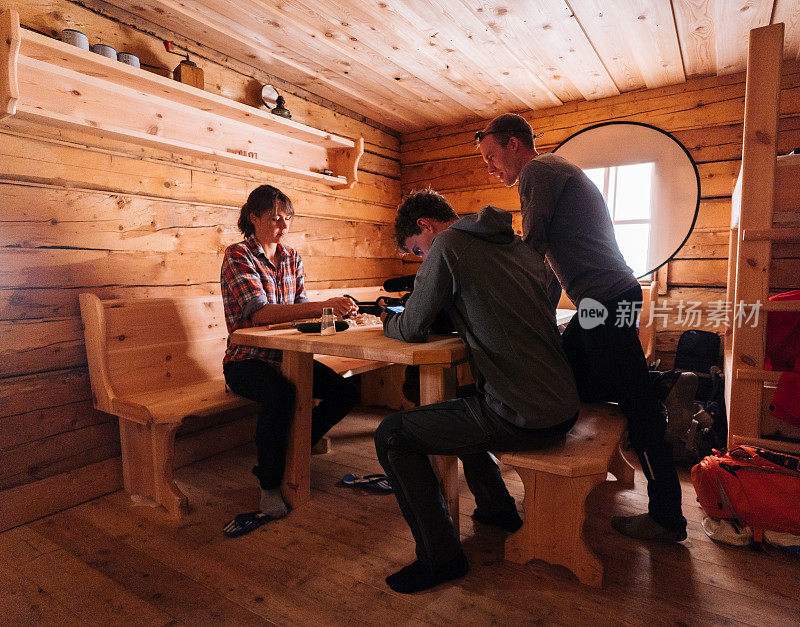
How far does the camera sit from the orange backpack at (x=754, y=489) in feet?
6.18

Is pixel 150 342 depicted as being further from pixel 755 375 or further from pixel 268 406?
pixel 755 375

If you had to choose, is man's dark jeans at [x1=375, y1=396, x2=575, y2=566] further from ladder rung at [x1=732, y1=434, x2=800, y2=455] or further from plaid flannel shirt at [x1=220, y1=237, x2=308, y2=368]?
ladder rung at [x1=732, y1=434, x2=800, y2=455]

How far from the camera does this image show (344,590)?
1.66 metres

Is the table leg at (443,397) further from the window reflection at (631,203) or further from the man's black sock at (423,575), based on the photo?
the window reflection at (631,203)

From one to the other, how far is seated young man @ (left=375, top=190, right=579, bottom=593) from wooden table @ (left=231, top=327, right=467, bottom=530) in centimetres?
11

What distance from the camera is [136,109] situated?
2547 millimetres

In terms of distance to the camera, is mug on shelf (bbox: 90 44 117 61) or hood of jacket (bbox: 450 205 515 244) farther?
mug on shelf (bbox: 90 44 117 61)

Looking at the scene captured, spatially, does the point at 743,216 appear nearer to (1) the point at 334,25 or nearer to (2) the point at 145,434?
(1) the point at 334,25

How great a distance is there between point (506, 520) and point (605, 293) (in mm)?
985

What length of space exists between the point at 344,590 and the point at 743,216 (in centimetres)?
230

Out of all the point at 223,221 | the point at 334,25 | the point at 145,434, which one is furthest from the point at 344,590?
the point at 334,25

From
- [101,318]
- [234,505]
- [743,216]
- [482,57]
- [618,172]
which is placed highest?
[482,57]

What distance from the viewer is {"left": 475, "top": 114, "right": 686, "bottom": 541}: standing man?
1832mm

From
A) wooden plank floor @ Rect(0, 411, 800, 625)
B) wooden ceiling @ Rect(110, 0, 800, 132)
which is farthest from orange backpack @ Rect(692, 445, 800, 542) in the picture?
wooden ceiling @ Rect(110, 0, 800, 132)
